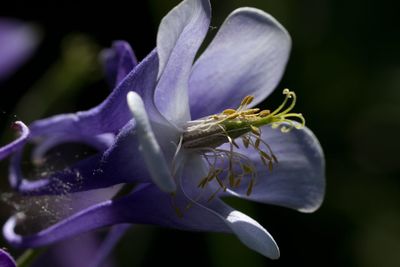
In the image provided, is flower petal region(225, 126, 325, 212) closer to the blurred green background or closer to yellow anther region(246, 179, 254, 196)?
yellow anther region(246, 179, 254, 196)

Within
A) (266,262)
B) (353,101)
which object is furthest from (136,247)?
(353,101)

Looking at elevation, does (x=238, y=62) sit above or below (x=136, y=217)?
above

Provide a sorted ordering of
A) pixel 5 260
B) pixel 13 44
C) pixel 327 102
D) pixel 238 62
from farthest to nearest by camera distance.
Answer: pixel 327 102 < pixel 13 44 < pixel 238 62 < pixel 5 260

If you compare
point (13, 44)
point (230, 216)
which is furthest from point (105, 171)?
point (13, 44)

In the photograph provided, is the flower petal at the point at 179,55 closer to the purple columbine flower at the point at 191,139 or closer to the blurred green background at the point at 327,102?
the purple columbine flower at the point at 191,139

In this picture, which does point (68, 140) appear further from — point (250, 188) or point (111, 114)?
point (250, 188)

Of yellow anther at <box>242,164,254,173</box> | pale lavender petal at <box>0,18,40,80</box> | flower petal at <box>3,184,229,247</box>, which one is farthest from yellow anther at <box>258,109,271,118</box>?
pale lavender petal at <box>0,18,40,80</box>
